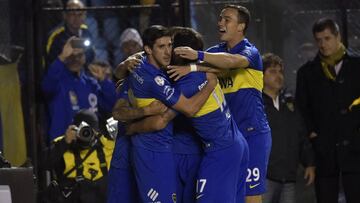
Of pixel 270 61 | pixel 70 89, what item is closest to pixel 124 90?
pixel 270 61

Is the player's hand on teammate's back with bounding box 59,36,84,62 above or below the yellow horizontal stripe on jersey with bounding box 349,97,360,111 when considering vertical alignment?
above

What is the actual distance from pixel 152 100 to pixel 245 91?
995mm

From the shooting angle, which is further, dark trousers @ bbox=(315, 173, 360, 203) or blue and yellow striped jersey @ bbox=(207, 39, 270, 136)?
dark trousers @ bbox=(315, 173, 360, 203)

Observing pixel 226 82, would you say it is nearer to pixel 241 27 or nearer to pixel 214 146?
pixel 241 27

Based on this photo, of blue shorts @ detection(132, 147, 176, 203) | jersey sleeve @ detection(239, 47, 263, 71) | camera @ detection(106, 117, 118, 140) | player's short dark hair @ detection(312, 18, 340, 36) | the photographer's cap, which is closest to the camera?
blue shorts @ detection(132, 147, 176, 203)

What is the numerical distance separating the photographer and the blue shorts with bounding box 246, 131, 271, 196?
1.58 meters

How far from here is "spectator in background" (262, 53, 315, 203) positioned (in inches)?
414

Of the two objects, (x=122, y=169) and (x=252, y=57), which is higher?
(x=252, y=57)

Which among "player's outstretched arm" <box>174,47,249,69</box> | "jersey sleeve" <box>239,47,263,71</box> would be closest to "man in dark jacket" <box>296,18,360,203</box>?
"jersey sleeve" <box>239,47,263,71</box>

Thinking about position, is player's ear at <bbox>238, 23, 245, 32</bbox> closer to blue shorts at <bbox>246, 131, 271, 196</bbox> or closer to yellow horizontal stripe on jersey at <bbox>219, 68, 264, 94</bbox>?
yellow horizontal stripe on jersey at <bbox>219, 68, 264, 94</bbox>

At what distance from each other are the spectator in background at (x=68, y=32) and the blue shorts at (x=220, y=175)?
10.1 feet

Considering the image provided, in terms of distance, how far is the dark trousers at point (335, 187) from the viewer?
10500mm

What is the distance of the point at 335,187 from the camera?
10680 mm

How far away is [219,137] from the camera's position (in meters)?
8.72
